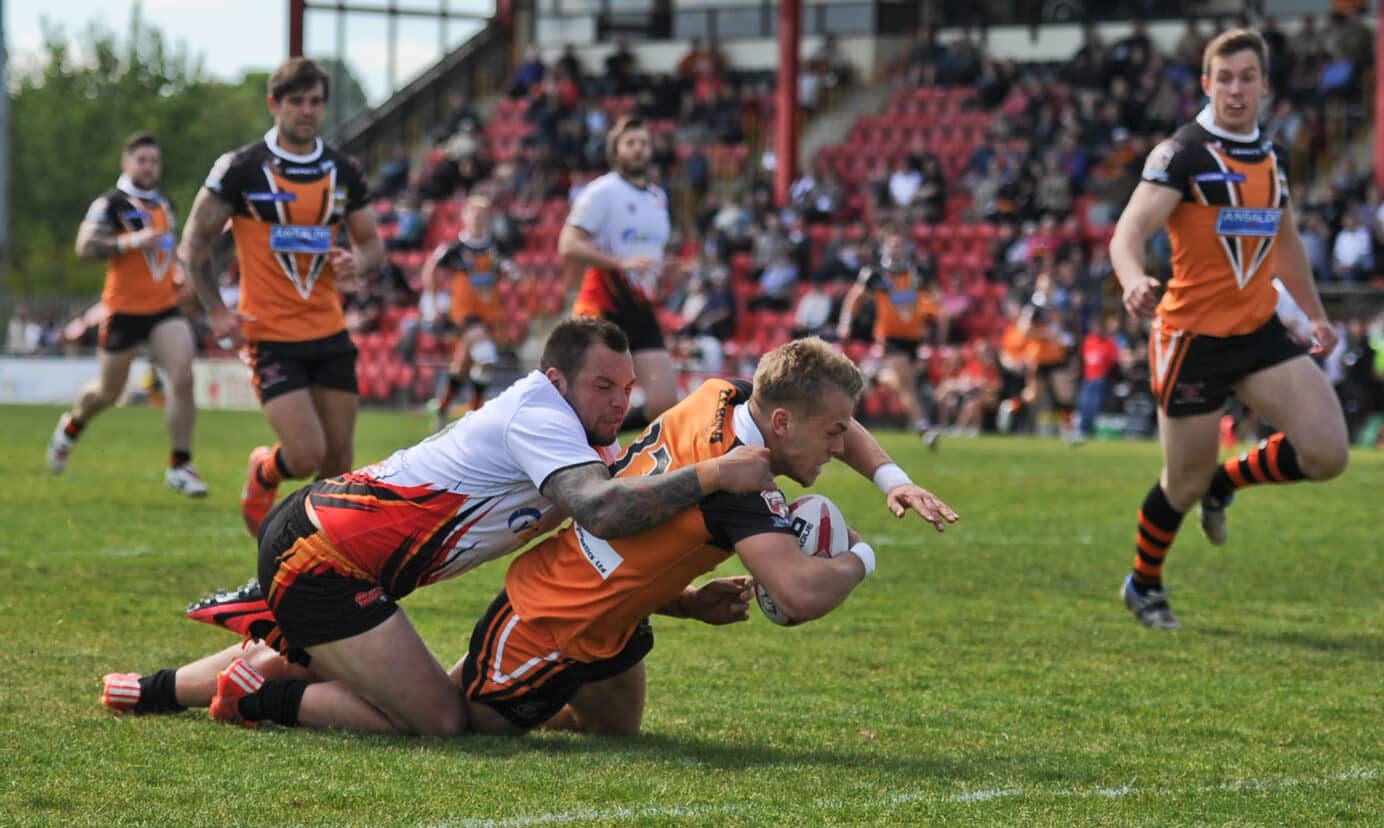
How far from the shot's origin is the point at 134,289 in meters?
14.4

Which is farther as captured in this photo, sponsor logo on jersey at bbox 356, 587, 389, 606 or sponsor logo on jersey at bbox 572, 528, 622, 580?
sponsor logo on jersey at bbox 356, 587, 389, 606

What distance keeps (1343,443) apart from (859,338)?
17.2 metres

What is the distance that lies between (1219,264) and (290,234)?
454cm

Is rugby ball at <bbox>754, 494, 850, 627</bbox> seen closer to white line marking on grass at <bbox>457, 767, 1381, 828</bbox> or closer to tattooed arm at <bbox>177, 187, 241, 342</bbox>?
white line marking on grass at <bbox>457, 767, 1381, 828</bbox>

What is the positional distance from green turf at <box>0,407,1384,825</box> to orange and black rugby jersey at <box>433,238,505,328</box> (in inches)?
428

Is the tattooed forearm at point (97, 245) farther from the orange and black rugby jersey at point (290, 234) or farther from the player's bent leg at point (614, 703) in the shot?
the player's bent leg at point (614, 703)

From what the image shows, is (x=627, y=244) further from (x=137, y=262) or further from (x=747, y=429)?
(x=747, y=429)

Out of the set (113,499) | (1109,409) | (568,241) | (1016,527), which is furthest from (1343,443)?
(1109,409)

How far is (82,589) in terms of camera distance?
8641 mm

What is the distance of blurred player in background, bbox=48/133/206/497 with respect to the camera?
45.0ft

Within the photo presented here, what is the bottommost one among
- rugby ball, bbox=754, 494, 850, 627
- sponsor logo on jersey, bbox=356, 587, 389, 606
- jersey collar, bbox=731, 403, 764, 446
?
sponsor logo on jersey, bbox=356, 587, 389, 606

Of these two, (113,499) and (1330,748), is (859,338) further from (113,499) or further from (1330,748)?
(1330,748)

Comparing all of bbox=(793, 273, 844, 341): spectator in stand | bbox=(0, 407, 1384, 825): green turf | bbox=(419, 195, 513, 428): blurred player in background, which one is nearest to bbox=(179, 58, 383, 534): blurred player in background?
bbox=(0, 407, 1384, 825): green turf

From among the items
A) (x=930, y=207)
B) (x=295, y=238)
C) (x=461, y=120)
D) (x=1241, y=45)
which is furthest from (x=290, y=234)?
(x=461, y=120)
